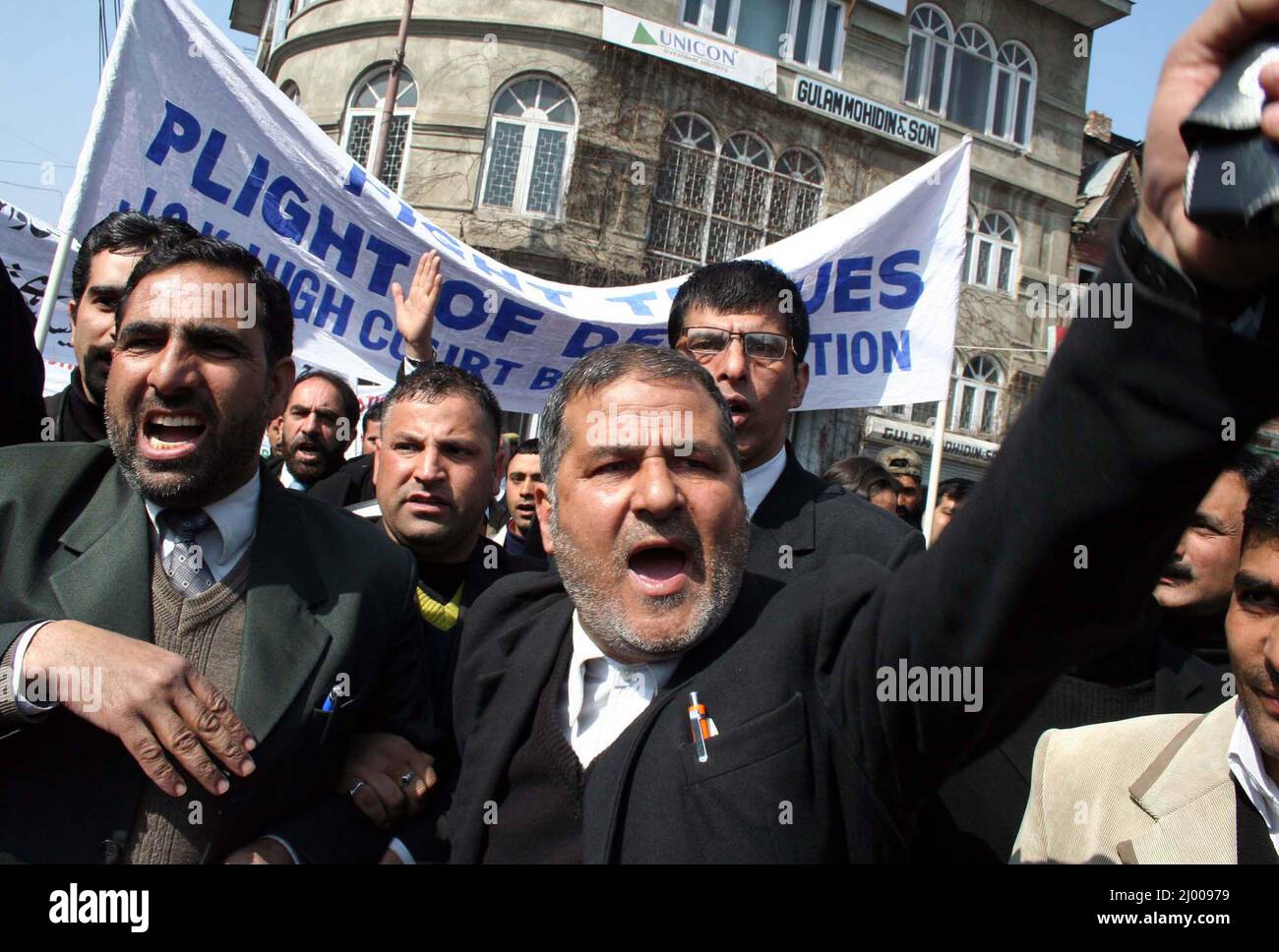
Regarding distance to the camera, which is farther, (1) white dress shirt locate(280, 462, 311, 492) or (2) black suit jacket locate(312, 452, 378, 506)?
(1) white dress shirt locate(280, 462, 311, 492)

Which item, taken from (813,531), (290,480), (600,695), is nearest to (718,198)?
(290,480)

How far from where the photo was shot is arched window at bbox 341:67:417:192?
1505 centimetres

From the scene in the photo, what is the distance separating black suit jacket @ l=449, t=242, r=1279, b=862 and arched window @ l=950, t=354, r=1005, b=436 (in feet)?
58.4

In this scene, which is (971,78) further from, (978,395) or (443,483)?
(443,483)

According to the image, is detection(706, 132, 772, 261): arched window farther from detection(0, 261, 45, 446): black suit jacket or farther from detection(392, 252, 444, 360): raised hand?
detection(0, 261, 45, 446): black suit jacket

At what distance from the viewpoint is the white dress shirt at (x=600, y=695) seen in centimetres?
176

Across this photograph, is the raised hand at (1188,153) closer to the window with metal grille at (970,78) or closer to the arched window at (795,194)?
the arched window at (795,194)

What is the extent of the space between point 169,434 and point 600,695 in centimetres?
99

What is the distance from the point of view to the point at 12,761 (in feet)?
5.59

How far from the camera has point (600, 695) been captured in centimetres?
183

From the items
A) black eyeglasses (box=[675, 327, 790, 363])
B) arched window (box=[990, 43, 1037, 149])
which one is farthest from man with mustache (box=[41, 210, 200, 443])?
arched window (box=[990, 43, 1037, 149])

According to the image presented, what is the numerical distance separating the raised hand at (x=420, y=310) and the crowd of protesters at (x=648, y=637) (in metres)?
1.77

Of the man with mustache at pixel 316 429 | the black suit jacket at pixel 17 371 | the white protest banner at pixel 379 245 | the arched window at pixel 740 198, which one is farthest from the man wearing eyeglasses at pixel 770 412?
the arched window at pixel 740 198
